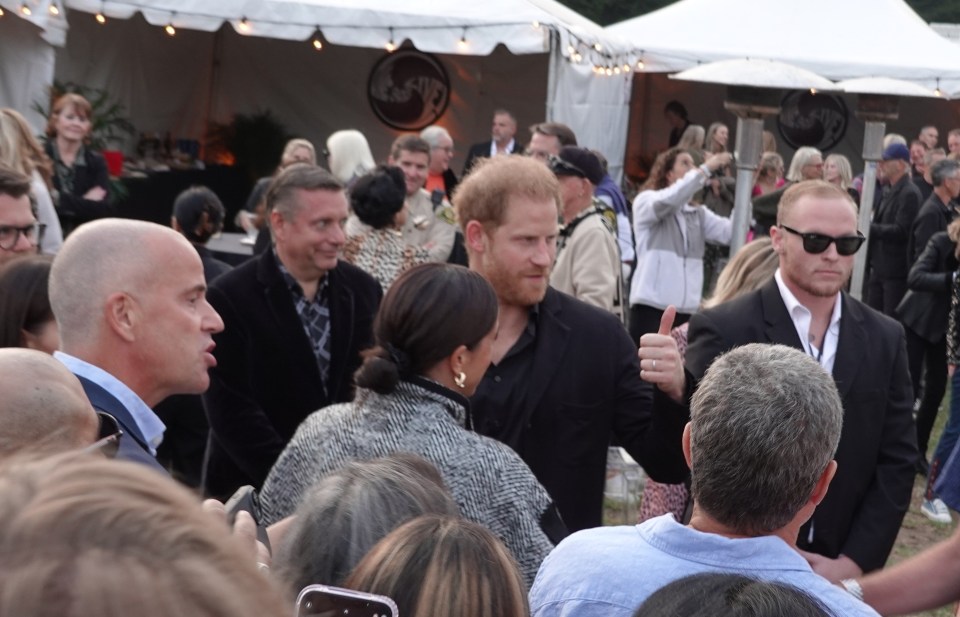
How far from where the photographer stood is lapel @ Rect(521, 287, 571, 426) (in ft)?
11.3

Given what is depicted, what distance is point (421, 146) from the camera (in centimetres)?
770

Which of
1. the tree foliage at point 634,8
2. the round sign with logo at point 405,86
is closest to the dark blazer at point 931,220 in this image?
the round sign with logo at point 405,86

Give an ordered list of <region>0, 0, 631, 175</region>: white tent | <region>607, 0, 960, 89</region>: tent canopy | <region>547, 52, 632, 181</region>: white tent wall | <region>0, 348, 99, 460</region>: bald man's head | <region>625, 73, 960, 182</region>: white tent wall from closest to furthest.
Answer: <region>0, 348, 99, 460</region>: bald man's head → <region>0, 0, 631, 175</region>: white tent → <region>547, 52, 632, 181</region>: white tent wall → <region>607, 0, 960, 89</region>: tent canopy → <region>625, 73, 960, 182</region>: white tent wall

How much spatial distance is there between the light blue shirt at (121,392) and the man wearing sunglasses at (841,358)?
1629 millimetres

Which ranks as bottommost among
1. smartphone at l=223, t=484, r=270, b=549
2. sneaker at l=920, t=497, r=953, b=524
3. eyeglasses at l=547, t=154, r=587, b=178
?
sneaker at l=920, t=497, r=953, b=524

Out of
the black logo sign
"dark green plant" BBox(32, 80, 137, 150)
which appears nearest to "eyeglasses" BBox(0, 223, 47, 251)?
"dark green plant" BBox(32, 80, 137, 150)

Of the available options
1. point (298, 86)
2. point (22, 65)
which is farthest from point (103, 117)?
point (298, 86)

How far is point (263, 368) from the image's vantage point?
3.99m

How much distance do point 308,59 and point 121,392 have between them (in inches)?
650

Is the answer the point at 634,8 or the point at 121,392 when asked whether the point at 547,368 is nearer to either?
the point at 121,392

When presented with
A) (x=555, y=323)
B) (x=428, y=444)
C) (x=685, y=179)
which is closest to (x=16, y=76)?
(x=685, y=179)

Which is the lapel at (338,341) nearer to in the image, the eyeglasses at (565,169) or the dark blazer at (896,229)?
the eyeglasses at (565,169)

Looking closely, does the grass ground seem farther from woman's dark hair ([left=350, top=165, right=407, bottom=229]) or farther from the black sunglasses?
woman's dark hair ([left=350, top=165, right=407, bottom=229])

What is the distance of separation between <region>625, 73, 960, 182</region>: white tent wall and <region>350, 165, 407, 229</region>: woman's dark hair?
1681 centimetres
